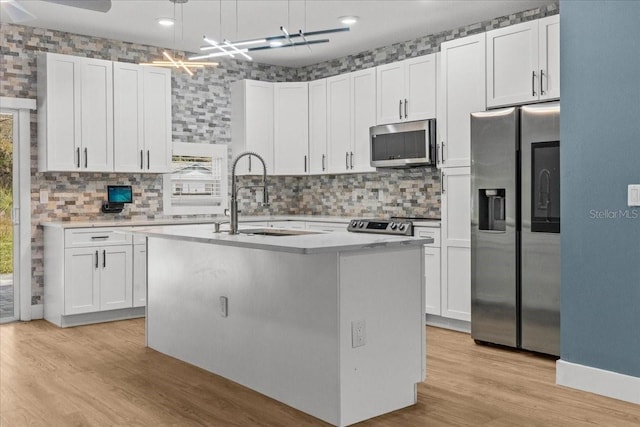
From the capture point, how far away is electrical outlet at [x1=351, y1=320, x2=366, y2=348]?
3094 millimetres

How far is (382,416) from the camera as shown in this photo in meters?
3.21

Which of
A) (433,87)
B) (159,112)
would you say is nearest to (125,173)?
(159,112)

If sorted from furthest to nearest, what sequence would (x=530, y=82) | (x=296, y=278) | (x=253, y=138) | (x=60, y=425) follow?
1. (x=253, y=138)
2. (x=530, y=82)
3. (x=296, y=278)
4. (x=60, y=425)

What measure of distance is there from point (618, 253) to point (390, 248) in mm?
1321

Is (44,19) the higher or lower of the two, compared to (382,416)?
higher

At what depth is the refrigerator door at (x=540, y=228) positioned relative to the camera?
4.29 m

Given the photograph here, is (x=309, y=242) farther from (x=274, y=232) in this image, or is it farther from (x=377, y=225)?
(x=377, y=225)

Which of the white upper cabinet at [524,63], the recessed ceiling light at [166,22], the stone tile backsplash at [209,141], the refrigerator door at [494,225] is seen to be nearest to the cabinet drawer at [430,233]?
the refrigerator door at [494,225]

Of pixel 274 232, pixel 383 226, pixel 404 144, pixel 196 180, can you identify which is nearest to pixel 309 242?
pixel 274 232

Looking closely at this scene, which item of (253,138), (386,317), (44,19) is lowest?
(386,317)

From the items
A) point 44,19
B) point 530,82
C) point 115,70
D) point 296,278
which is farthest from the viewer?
point 115,70

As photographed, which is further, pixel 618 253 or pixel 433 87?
pixel 433 87

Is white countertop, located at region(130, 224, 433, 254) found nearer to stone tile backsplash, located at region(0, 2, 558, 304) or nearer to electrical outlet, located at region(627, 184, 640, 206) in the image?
electrical outlet, located at region(627, 184, 640, 206)

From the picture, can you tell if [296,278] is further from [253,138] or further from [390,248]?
[253,138]
